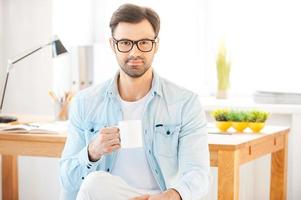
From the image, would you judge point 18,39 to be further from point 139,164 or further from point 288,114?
point 139,164

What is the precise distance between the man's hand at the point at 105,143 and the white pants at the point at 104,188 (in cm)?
8

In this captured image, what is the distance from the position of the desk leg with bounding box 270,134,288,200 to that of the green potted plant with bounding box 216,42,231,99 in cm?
68

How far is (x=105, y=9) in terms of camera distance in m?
4.32

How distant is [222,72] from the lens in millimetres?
3975

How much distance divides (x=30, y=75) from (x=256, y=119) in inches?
61.0

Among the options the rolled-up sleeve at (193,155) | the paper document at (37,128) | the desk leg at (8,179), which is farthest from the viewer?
the desk leg at (8,179)

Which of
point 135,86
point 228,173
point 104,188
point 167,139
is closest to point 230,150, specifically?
point 228,173

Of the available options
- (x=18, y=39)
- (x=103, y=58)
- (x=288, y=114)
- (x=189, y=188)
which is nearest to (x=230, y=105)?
(x=288, y=114)

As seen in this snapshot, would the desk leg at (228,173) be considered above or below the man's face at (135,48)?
below

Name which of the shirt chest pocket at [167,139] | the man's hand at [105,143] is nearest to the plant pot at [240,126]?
the shirt chest pocket at [167,139]

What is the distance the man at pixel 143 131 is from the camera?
7.61ft

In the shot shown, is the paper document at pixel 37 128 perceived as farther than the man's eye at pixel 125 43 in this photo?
Yes

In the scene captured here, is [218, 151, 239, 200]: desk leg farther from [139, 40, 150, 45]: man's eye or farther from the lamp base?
the lamp base

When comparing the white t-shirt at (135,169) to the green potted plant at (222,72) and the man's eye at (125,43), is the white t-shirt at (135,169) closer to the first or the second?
the man's eye at (125,43)
